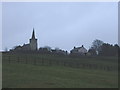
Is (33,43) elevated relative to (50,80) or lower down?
elevated

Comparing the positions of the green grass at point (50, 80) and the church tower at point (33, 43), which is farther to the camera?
the church tower at point (33, 43)

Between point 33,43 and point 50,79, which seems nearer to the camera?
point 50,79

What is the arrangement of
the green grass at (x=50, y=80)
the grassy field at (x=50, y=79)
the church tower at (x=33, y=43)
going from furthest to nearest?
the church tower at (x=33, y=43), the grassy field at (x=50, y=79), the green grass at (x=50, y=80)

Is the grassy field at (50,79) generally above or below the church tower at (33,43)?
below

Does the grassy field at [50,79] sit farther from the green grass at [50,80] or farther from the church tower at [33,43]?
the church tower at [33,43]

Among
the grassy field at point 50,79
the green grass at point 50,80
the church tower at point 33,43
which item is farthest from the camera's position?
the church tower at point 33,43

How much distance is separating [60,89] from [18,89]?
298 centimetres

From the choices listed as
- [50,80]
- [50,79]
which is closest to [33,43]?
[50,79]

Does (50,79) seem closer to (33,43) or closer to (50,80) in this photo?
(50,80)

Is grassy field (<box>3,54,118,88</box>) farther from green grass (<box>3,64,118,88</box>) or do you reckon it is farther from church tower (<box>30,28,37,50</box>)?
church tower (<box>30,28,37,50</box>)

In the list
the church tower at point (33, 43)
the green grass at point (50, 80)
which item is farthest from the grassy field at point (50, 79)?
the church tower at point (33, 43)

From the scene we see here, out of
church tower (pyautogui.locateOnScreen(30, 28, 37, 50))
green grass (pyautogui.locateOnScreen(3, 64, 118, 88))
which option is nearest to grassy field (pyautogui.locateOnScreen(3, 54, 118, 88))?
green grass (pyautogui.locateOnScreen(3, 64, 118, 88))

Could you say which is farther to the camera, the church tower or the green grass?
the church tower

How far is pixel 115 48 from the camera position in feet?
323
